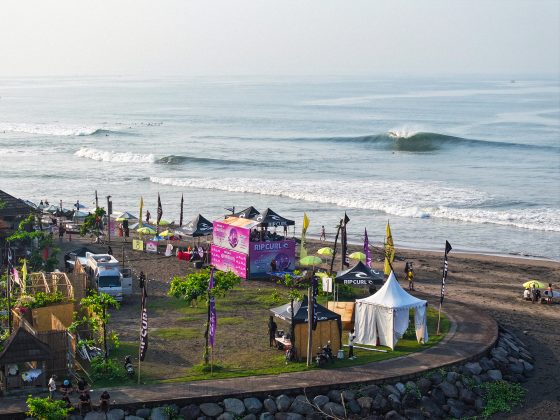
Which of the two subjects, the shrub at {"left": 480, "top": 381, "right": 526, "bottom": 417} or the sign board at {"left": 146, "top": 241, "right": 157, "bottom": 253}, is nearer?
the shrub at {"left": 480, "top": 381, "right": 526, "bottom": 417}

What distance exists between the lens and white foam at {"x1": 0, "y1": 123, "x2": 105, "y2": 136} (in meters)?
113

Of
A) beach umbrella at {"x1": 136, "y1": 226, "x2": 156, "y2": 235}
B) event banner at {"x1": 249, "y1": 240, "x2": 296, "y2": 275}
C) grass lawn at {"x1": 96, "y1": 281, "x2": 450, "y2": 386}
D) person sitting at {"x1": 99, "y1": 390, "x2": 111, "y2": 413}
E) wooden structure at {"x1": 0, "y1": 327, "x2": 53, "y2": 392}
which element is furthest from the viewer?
beach umbrella at {"x1": 136, "y1": 226, "x2": 156, "y2": 235}

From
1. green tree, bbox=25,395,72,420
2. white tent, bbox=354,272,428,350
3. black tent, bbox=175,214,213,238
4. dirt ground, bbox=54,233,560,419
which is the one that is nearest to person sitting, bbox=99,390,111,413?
green tree, bbox=25,395,72,420

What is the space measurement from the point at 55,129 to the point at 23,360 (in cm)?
10345

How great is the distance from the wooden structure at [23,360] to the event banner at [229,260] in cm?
1398

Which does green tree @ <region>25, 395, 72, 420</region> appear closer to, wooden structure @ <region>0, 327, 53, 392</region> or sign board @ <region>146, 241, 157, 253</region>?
wooden structure @ <region>0, 327, 53, 392</region>

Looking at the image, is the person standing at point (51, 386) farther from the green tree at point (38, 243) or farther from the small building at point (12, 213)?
the small building at point (12, 213)

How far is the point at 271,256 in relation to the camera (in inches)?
1347

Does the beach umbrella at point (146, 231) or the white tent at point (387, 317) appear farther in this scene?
the beach umbrella at point (146, 231)

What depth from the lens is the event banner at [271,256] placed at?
33.9 m

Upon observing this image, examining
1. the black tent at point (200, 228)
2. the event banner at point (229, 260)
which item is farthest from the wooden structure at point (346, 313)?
the black tent at point (200, 228)

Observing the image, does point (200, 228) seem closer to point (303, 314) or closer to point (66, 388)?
point (303, 314)

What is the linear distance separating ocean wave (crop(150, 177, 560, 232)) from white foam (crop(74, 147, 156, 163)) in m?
14.7

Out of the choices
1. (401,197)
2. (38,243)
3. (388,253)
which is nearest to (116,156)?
(401,197)
